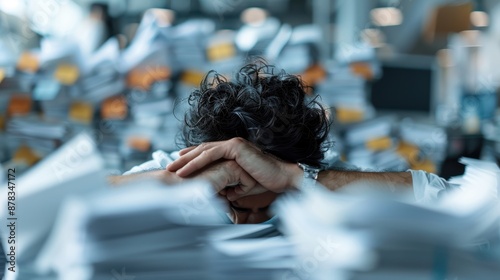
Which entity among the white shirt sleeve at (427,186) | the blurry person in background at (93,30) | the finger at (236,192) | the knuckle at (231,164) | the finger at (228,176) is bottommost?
the white shirt sleeve at (427,186)

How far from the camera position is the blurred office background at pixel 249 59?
3027 millimetres

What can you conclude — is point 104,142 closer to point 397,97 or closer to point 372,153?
point 372,153

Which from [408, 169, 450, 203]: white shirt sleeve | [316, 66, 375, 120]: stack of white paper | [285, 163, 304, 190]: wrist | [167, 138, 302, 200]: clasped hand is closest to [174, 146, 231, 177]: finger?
[167, 138, 302, 200]: clasped hand

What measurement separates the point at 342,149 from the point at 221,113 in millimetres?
2330

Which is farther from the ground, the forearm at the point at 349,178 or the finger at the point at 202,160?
the finger at the point at 202,160

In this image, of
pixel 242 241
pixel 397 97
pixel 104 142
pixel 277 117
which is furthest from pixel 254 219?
pixel 397 97

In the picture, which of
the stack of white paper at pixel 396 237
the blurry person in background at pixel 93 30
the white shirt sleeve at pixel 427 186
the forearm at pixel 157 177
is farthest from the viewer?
the blurry person in background at pixel 93 30

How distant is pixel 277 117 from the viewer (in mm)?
1479

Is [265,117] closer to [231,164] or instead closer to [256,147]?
[256,147]

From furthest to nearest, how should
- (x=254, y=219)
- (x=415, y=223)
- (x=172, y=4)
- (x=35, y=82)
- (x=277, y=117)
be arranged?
(x=172, y=4) < (x=35, y=82) < (x=277, y=117) < (x=254, y=219) < (x=415, y=223)

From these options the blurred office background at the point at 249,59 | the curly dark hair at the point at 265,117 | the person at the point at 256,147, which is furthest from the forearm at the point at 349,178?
the blurred office background at the point at 249,59

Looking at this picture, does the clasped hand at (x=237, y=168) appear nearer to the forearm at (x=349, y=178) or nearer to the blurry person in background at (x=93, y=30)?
the forearm at (x=349, y=178)

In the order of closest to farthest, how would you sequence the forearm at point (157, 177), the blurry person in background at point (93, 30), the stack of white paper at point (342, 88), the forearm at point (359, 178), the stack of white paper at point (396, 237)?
the stack of white paper at point (396, 237)
the forearm at point (157, 177)
the forearm at point (359, 178)
the blurry person in background at point (93, 30)
the stack of white paper at point (342, 88)

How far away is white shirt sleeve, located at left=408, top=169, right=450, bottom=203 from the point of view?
1262 millimetres
